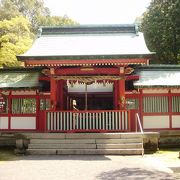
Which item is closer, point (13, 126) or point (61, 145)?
point (61, 145)

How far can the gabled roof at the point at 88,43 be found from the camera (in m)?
16.6

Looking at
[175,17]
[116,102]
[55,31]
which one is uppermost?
[175,17]

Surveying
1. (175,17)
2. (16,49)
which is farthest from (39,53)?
(175,17)

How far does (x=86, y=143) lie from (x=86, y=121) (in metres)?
1.70

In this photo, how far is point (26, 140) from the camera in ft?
52.3

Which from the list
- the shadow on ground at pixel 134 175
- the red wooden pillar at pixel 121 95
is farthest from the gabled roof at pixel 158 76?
the shadow on ground at pixel 134 175

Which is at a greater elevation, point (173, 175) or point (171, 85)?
point (171, 85)

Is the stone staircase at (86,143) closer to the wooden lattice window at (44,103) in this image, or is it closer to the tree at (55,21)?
the wooden lattice window at (44,103)

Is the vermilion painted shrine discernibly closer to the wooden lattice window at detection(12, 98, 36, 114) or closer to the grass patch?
the wooden lattice window at detection(12, 98, 36, 114)

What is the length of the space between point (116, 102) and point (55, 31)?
6183 millimetres

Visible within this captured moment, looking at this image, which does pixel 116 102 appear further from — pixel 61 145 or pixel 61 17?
pixel 61 17

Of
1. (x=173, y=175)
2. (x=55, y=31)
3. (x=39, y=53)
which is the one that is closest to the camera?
(x=173, y=175)

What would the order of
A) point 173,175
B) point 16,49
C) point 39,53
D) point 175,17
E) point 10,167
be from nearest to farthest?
point 173,175, point 10,167, point 39,53, point 16,49, point 175,17

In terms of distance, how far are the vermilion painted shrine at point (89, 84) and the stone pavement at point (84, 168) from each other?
9.98ft
